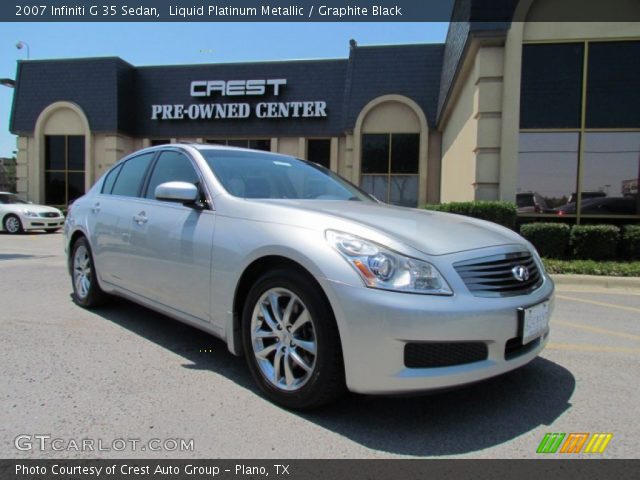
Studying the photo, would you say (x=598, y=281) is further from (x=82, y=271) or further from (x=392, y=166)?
(x=392, y=166)

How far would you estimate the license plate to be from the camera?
264cm

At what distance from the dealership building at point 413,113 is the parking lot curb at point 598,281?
9.00ft

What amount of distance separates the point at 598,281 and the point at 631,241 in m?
2.06

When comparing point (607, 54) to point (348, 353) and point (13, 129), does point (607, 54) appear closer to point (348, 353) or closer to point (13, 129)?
point (348, 353)

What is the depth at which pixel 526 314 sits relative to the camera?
2633 mm

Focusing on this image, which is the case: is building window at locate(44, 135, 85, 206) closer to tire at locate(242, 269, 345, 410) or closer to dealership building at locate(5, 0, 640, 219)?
dealership building at locate(5, 0, 640, 219)

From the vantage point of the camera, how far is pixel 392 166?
17750 mm

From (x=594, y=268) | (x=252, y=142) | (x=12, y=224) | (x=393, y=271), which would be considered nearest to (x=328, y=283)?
(x=393, y=271)

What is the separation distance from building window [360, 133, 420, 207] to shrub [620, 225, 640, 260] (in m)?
9.16

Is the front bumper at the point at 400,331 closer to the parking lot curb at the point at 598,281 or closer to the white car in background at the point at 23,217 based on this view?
the parking lot curb at the point at 598,281

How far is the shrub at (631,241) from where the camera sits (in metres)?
8.68

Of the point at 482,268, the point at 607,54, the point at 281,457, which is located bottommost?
the point at 281,457

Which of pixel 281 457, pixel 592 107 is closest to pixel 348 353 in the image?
pixel 281 457
